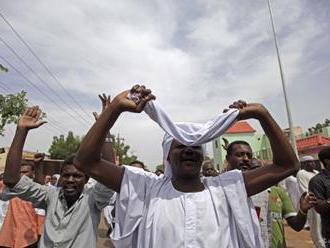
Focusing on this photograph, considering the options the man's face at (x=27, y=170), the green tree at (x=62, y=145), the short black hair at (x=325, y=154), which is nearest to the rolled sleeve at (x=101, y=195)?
the man's face at (x=27, y=170)

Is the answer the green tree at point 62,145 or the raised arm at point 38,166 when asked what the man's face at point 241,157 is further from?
the green tree at point 62,145

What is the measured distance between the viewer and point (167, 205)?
213 cm

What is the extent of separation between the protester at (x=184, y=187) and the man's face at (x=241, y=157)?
128cm

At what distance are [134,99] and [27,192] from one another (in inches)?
60.4

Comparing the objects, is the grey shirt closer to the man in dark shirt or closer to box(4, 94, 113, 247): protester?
box(4, 94, 113, 247): protester

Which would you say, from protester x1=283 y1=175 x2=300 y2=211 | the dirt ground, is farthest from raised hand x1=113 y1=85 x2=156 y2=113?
the dirt ground

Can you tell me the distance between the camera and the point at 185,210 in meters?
2.09

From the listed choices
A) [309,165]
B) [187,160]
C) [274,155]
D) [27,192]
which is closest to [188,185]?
[187,160]

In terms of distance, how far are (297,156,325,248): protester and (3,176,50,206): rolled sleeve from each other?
374 centimetres

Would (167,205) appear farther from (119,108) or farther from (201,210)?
(119,108)

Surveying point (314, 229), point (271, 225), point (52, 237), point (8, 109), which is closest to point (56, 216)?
point (52, 237)

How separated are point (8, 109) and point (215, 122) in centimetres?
1067

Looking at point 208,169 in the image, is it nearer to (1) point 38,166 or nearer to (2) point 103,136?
(1) point 38,166

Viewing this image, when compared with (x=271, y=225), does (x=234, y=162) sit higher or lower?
higher
